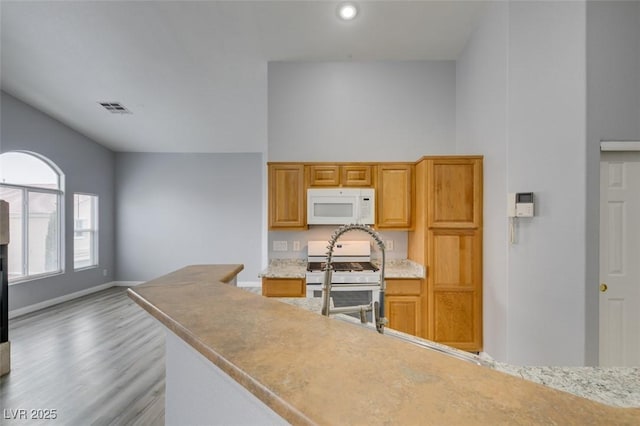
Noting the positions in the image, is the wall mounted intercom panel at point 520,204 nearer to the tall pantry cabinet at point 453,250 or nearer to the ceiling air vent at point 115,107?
the tall pantry cabinet at point 453,250

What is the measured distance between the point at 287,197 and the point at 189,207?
3.78 meters

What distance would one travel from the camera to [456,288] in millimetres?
2939

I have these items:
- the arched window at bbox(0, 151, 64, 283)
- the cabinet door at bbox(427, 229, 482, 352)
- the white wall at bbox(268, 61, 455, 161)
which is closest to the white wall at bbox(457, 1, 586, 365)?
the cabinet door at bbox(427, 229, 482, 352)

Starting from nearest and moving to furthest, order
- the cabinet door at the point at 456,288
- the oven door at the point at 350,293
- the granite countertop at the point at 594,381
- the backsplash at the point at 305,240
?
the granite countertop at the point at 594,381
the cabinet door at the point at 456,288
the oven door at the point at 350,293
the backsplash at the point at 305,240

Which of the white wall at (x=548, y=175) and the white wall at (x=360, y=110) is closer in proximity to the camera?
the white wall at (x=548, y=175)

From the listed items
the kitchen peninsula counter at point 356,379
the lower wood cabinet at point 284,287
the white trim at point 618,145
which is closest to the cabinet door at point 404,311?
the lower wood cabinet at point 284,287

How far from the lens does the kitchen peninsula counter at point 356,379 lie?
0.42 metres

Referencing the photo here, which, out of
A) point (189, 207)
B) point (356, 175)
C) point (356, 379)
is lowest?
point (356, 379)

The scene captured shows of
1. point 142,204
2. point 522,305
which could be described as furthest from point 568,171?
point 142,204

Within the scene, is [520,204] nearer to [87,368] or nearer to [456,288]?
[456,288]

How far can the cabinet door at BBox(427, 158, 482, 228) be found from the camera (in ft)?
9.71

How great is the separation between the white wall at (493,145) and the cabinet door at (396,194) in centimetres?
77

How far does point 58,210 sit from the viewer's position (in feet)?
17.1

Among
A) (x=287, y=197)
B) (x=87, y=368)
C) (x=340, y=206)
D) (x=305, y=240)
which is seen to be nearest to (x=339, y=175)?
(x=340, y=206)
